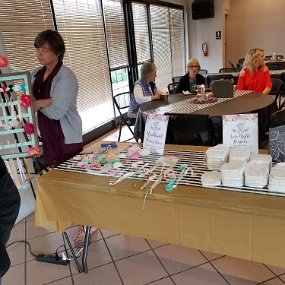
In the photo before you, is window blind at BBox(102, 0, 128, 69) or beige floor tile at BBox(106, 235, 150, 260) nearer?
beige floor tile at BBox(106, 235, 150, 260)

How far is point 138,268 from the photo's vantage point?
6.28 feet

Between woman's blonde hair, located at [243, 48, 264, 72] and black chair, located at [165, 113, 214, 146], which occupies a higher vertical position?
woman's blonde hair, located at [243, 48, 264, 72]

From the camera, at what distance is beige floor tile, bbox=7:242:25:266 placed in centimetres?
210

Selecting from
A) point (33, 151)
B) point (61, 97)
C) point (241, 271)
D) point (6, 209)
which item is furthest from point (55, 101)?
point (241, 271)

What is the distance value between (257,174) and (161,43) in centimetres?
616

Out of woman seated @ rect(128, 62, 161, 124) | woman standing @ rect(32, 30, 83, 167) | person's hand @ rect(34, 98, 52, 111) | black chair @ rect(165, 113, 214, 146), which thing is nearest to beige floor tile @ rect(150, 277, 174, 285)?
woman standing @ rect(32, 30, 83, 167)

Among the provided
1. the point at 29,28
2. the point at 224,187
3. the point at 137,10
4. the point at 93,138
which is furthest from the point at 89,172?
the point at 137,10

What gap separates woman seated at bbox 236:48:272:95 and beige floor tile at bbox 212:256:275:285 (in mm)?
2359

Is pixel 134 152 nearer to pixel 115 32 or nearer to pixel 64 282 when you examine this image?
pixel 64 282

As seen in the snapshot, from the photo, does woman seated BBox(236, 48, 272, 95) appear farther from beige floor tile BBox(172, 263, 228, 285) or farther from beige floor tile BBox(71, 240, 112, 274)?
beige floor tile BBox(71, 240, 112, 274)

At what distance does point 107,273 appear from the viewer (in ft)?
6.21

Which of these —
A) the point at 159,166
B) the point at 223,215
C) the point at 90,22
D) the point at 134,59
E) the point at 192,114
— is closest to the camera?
the point at 223,215

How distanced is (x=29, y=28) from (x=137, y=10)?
288cm

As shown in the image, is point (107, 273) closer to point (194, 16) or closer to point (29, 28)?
point (29, 28)
